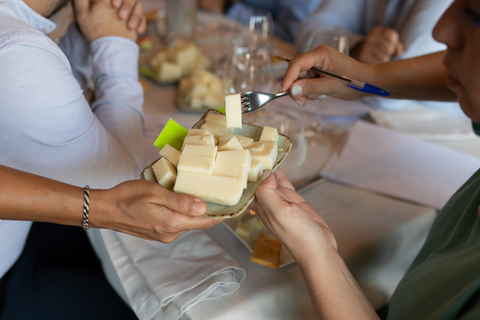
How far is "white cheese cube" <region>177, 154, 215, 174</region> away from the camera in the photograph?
0.62 metres

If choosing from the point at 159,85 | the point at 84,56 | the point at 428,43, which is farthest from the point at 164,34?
the point at 428,43

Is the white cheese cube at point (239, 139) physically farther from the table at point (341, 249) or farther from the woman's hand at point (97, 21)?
the woman's hand at point (97, 21)

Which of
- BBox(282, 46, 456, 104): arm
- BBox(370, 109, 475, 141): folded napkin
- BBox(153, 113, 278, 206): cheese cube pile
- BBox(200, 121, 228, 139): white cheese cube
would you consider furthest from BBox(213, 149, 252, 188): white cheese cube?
BBox(370, 109, 475, 141): folded napkin

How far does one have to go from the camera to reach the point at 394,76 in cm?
99

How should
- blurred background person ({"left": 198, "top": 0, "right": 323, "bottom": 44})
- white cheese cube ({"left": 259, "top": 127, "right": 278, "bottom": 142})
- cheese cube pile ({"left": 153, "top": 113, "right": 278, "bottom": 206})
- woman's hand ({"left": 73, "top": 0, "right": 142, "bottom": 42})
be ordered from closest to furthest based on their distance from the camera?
cheese cube pile ({"left": 153, "top": 113, "right": 278, "bottom": 206}), white cheese cube ({"left": 259, "top": 127, "right": 278, "bottom": 142}), woman's hand ({"left": 73, "top": 0, "right": 142, "bottom": 42}), blurred background person ({"left": 198, "top": 0, "right": 323, "bottom": 44})

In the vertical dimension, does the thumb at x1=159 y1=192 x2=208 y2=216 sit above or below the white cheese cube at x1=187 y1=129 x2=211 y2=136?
below

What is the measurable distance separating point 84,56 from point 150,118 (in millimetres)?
270

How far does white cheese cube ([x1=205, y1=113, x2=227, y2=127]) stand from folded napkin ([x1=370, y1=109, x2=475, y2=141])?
0.69 meters

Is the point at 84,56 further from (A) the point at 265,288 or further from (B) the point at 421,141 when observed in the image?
(B) the point at 421,141

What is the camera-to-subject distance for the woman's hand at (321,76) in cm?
89

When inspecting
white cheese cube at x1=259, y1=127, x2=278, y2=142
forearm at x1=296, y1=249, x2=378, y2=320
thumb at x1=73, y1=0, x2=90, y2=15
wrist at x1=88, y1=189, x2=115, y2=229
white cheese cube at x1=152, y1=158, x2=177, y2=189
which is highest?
thumb at x1=73, y1=0, x2=90, y2=15

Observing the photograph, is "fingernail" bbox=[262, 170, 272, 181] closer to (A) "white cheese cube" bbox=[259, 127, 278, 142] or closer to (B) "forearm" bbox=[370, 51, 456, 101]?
(A) "white cheese cube" bbox=[259, 127, 278, 142]

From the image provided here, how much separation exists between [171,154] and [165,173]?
0.16 feet

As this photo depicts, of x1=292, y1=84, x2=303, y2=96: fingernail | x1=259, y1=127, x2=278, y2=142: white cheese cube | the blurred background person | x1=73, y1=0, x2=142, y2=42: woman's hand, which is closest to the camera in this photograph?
x1=259, y1=127, x2=278, y2=142: white cheese cube
